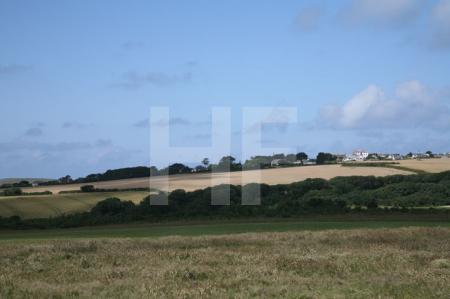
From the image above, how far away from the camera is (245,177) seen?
65438 mm

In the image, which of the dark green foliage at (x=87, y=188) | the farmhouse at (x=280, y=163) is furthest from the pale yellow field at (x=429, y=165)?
the dark green foliage at (x=87, y=188)

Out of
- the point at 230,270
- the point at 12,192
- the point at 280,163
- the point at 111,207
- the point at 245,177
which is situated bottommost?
the point at 230,270

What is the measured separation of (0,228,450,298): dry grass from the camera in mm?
14523

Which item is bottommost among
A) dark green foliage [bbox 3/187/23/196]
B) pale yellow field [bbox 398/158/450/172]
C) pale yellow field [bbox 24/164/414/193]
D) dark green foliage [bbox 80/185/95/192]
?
dark green foliage [bbox 3/187/23/196]

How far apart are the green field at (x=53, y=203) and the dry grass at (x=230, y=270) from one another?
115 feet

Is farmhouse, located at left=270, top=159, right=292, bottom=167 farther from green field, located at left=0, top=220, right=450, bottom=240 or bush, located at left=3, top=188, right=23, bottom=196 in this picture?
bush, located at left=3, top=188, right=23, bottom=196

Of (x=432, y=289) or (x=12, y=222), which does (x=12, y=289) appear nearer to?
(x=432, y=289)

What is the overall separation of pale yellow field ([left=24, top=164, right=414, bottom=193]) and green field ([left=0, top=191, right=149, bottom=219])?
14.0ft

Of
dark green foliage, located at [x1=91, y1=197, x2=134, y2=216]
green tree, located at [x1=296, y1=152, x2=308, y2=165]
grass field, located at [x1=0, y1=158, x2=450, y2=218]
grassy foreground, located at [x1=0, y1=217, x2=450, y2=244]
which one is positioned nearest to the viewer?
grassy foreground, located at [x1=0, y1=217, x2=450, y2=244]

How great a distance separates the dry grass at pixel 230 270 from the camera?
47.6ft

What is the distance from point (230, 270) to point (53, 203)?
49856 mm

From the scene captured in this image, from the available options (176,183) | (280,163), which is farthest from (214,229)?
(280,163)

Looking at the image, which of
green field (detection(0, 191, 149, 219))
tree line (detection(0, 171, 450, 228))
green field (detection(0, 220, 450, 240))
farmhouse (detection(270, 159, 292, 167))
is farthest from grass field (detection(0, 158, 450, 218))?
green field (detection(0, 220, 450, 240))

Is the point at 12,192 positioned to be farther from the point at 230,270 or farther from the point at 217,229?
the point at 230,270
